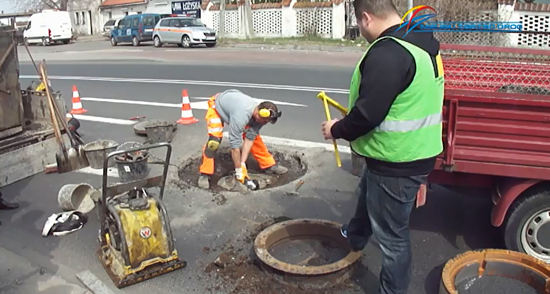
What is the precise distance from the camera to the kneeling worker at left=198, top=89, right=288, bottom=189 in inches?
214

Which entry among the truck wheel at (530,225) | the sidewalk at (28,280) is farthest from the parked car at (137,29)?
the truck wheel at (530,225)

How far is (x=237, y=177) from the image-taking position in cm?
580

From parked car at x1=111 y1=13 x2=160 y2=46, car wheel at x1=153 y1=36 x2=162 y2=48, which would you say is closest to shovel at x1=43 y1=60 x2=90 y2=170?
car wheel at x1=153 y1=36 x2=162 y2=48

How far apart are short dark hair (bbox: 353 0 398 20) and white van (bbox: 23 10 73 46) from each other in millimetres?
35375

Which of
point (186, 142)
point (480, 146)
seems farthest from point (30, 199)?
point (480, 146)

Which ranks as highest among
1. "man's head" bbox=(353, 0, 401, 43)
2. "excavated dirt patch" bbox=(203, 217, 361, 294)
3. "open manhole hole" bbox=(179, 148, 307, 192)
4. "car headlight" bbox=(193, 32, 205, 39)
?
"man's head" bbox=(353, 0, 401, 43)

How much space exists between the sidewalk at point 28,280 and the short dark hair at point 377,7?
2827 mm

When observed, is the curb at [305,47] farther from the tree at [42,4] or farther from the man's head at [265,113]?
the tree at [42,4]

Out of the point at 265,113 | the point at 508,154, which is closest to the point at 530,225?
the point at 508,154

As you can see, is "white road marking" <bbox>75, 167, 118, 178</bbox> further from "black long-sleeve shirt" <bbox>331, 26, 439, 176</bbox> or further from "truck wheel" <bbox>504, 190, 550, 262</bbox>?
"truck wheel" <bbox>504, 190, 550, 262</bbox>

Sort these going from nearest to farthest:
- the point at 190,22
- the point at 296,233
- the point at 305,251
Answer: the point at 305,251 < the point at 296,233 < the point at 190,22

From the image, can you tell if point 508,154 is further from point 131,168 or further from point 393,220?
point 131,168

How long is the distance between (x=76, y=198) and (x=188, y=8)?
108 ft

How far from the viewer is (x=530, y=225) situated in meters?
3.68
